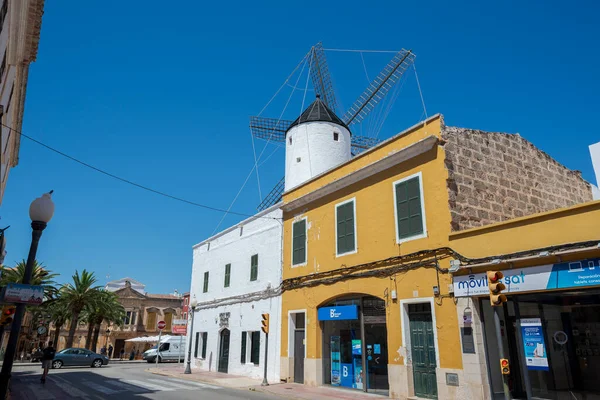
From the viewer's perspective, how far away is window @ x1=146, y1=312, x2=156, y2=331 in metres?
57.1

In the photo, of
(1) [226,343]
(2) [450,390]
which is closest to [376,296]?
(2) [450,390]

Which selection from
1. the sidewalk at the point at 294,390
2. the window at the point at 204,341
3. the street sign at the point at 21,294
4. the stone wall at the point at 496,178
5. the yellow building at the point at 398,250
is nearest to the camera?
the street sign at the point at 21,294

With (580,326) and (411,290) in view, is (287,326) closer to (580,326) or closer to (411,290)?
(411,290)

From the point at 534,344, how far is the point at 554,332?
594 millimetres

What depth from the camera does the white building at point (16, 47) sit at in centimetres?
1066

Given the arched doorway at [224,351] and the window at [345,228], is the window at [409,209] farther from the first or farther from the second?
the arched doorway at [224,351]

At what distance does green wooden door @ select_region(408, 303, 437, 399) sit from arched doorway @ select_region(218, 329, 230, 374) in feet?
44.2

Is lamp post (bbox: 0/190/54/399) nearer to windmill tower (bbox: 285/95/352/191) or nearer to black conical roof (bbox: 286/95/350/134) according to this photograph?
windmill tower (bbox: 285/95/352/191)

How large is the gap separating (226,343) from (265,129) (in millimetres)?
14843

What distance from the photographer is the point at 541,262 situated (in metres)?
10.2

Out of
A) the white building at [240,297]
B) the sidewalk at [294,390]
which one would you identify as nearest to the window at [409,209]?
the sidewalk at [294,390]

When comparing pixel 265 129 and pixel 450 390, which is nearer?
pixel 450 390

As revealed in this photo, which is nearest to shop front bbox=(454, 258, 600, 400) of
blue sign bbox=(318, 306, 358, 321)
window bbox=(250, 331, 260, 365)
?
blue sign bbox=(318, 306, 358, 321)

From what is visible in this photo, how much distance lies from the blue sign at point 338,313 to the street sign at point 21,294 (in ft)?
33.9
